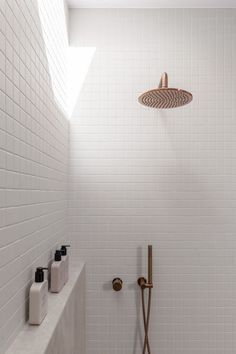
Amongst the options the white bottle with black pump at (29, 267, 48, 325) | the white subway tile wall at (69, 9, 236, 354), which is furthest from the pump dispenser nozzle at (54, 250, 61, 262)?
the white subway tile wall at (69, 9, 236, 354)

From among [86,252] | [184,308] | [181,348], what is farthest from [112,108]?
[181,348]

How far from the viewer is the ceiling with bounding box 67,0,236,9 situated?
197cm

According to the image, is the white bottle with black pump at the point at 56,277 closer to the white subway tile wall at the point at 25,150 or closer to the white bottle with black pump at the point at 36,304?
the white subway tile wall at the point at 25,150

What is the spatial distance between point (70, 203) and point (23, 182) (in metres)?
0.96

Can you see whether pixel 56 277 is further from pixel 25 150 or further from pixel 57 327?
pixel 25 150

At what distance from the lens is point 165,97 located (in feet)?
5.22

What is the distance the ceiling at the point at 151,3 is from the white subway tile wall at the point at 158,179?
0.04 meters

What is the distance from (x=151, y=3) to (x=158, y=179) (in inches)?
40.9

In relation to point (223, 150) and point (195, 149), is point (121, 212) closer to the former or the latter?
point (195, 149)

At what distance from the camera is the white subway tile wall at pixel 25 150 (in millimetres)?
878

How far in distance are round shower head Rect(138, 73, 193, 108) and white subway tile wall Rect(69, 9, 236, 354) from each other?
344mm

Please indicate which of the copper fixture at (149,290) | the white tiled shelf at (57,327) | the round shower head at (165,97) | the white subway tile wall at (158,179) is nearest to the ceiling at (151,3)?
the white subway tile wall at (158,179)

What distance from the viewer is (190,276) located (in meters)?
1.98

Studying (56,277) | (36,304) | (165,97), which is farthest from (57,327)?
(165,97)
